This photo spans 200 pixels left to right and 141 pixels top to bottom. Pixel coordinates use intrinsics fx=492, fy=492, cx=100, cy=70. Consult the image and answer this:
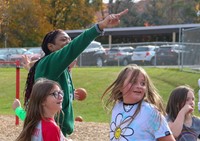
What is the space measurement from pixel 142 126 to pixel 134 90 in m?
0.26

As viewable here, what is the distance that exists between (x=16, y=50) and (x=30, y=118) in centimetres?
2819

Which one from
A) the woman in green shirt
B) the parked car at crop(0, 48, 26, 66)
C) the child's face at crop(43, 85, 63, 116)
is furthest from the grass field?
the child's face at crop(43, 85, 63, 116)

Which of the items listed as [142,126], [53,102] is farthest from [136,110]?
[53,102]

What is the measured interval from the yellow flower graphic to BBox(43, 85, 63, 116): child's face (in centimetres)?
47

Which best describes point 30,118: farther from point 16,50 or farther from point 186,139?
point 16,50

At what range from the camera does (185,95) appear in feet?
13.5

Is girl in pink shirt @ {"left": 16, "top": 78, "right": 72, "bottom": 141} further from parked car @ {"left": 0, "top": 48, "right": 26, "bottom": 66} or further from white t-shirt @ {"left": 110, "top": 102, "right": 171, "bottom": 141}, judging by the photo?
parked car @ {"left": 0, "top": 48, "right": 26, "bottom": 66}

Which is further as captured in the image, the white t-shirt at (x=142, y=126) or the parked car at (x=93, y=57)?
the parked car at (x=93, y=57)

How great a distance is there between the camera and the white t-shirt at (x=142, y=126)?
3143mm

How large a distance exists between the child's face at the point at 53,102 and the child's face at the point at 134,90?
0.54 m

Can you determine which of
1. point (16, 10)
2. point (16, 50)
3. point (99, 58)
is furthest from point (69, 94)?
point (16, 10)

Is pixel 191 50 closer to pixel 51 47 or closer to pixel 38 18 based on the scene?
pixel 51 47

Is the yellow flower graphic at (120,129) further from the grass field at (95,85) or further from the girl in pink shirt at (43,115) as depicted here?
the grass field at (95,85)

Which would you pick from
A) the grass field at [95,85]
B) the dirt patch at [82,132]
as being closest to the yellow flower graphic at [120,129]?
the dirt patch at [82,132]
